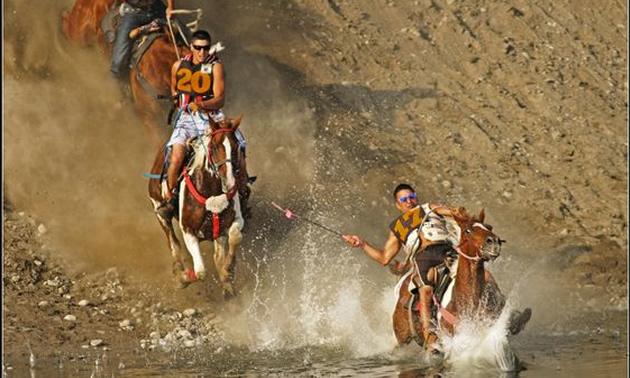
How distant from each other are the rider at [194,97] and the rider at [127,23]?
3.66 meters

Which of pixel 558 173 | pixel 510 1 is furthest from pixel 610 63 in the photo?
pixel 558 173

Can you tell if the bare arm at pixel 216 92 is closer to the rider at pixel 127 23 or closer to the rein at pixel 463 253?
the rider at pixel 127 23

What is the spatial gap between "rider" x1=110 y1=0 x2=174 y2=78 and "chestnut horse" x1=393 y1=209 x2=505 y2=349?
27.4 ft

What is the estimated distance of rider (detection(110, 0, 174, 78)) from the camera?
23469 mm

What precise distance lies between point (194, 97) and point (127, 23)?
15.0 ft

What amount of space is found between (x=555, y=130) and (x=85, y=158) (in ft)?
27.1

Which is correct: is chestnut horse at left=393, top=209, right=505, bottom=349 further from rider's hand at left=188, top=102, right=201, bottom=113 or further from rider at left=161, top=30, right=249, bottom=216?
rider's hand at left=188, top=102, right=201, bottom=113

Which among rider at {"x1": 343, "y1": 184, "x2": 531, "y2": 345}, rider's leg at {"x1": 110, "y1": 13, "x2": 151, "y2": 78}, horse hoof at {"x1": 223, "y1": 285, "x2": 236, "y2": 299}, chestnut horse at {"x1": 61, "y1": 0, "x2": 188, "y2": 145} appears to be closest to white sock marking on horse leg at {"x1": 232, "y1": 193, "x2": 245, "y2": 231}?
horse hoof at {"x1": 223, "y1": 285, "x2": 236, "y2": 299}

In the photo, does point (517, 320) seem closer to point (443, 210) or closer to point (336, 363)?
point (443, 210)

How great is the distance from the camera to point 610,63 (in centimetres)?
2978

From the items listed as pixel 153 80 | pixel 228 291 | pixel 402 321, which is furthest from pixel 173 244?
pixel 402 321

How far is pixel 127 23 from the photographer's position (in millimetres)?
23672

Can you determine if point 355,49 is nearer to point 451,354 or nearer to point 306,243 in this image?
point 306,243

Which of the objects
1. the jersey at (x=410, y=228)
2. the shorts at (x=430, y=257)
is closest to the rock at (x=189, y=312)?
the jersey at (x=410, y=228)
